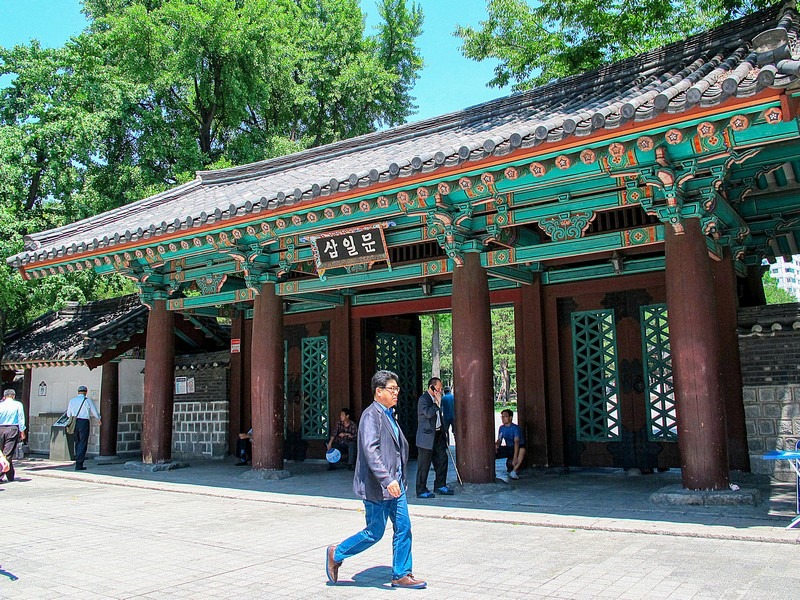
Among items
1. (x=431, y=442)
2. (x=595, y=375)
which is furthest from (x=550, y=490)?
(x=595, y=375)

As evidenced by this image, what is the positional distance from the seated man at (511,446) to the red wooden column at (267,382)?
3569mm

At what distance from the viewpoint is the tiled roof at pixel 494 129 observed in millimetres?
6066

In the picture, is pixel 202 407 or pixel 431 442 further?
pixel 202 407

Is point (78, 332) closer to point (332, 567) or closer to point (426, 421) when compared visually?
point (426, 421)

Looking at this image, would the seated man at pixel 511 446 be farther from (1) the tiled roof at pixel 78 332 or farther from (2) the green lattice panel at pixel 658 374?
(1) the tiled roof at pixel 78 332

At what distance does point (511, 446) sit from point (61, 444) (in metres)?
9.80

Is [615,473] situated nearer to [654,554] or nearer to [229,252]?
[654,554]

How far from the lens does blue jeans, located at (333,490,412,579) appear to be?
483cm

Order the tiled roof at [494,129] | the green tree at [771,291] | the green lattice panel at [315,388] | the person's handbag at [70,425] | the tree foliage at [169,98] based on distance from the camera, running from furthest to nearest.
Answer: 1. the green tree at [771,291]
2. the tree foliage at [169,98]
3. the person's handbag at [70,425]
4. the green lattice panel at [315,388]
5. the tiled roof at [494,129]

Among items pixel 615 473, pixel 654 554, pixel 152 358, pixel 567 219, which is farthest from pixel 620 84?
pixel 152 358

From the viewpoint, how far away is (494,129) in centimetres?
991

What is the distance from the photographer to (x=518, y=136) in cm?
684

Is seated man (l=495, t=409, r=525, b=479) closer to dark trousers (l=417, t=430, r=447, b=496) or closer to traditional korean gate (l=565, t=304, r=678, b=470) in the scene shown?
traditional korean gate (l=565, t=304, r=678, b=470)

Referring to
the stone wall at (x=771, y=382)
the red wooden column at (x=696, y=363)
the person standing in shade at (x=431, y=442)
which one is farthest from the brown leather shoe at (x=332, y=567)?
the stone wall at (x=771, y=382)
